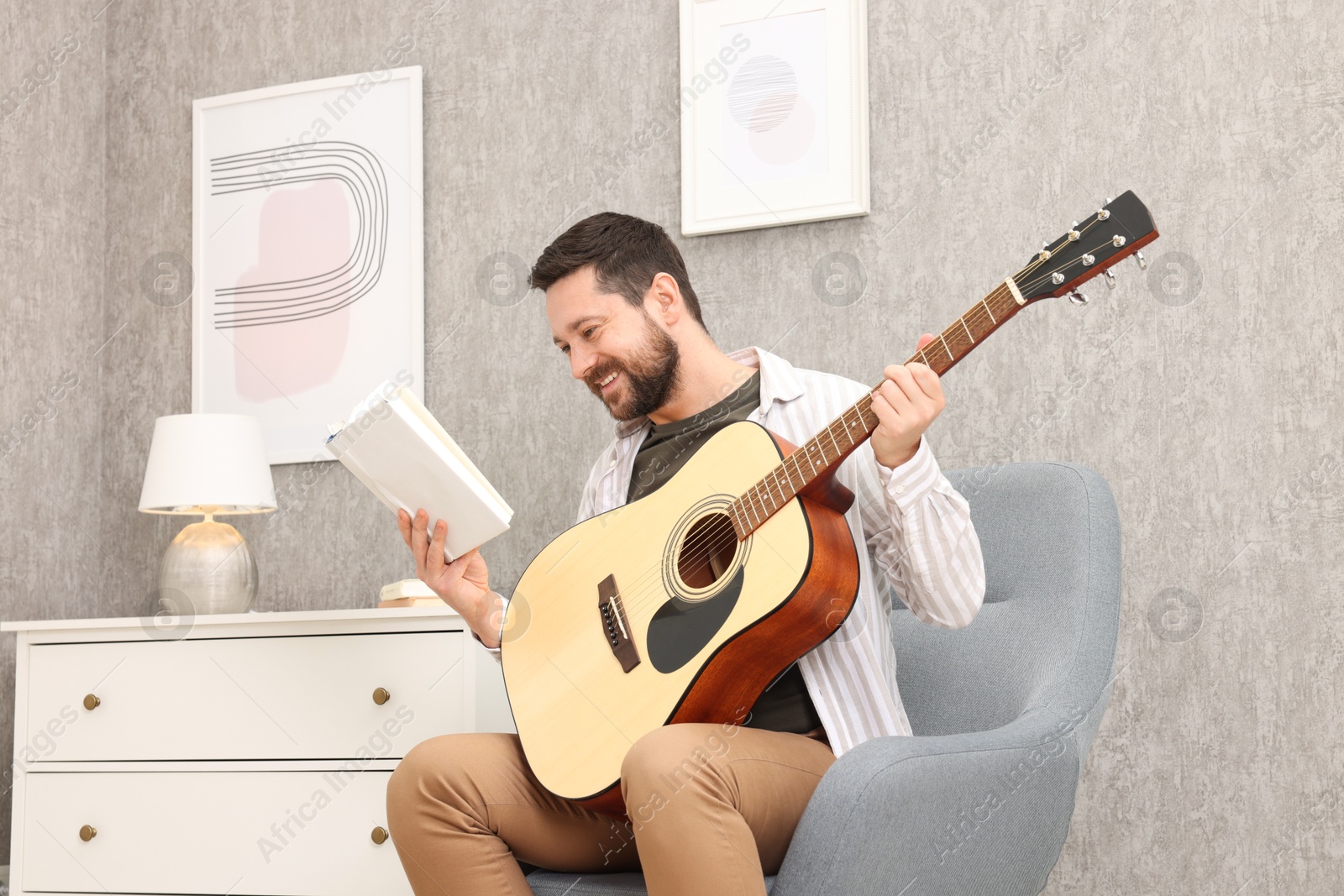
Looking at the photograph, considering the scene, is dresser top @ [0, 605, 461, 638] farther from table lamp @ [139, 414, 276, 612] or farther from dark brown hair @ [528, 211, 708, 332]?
dark brown hair @ [528, 211, 708, 332]

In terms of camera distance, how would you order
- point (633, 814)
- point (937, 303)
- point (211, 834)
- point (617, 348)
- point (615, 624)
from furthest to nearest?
point (937, 303), point (211, 834), point (617, 348), point (615, 624), point (633, 814)

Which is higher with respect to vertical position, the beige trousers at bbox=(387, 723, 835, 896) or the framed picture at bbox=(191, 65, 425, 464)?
the framed picture at bbox=(191, 65, 425, 464)

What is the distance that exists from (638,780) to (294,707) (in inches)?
38.1

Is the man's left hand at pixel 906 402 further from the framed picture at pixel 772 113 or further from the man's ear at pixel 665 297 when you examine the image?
the framed picture at pixel 772 113

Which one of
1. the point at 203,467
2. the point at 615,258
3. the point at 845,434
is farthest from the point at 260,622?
the point at 845,434

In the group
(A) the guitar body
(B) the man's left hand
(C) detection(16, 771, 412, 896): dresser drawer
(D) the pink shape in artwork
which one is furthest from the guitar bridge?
(D) the pink shape in artwork

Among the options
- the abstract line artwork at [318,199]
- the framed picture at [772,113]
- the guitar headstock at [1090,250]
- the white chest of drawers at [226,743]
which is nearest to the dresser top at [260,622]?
the white chest of drawers at [226,743]

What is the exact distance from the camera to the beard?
1.72 metres

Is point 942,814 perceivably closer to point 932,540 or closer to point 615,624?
point 932,540

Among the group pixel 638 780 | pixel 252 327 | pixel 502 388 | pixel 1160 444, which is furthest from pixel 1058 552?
pixel 252 327

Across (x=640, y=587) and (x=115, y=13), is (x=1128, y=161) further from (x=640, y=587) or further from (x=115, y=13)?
(x=115, y=13)

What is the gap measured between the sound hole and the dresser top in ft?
1.86

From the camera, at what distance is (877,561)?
5.04 ft

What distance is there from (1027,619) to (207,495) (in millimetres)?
1588
